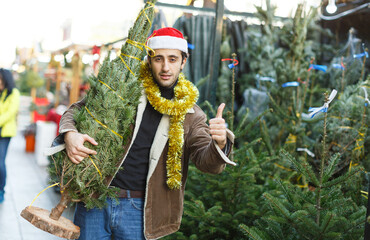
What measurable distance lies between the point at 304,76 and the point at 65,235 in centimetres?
419

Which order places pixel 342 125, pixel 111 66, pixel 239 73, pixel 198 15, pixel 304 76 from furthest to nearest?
pixel 239 73
pixel 198 15
pixel 304 76
pixel 342 125
pixel 111 66

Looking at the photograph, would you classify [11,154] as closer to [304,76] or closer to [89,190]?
[304,76]

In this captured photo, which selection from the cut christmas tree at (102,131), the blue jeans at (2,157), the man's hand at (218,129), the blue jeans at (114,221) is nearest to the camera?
the man's hand at (218,129)

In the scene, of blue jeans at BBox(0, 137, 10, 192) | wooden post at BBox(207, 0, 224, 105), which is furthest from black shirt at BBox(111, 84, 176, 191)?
blue jeans at BBox(0, 137, 10, 192)

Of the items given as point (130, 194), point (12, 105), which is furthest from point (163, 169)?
point (12, 105)

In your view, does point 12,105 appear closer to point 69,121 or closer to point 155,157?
point 69,121

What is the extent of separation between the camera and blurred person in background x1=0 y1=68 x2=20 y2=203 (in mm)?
6426

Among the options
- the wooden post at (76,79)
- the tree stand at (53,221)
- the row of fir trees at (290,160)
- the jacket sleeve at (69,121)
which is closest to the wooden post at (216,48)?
the row of fir trees at (290,160)

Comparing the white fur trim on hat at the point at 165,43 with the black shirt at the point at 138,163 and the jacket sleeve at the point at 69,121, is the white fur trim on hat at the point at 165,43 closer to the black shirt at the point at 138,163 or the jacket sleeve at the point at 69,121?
the black shirt at the point at 138,163

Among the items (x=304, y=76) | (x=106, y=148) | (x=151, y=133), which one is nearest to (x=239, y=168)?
(x=151, y=133)

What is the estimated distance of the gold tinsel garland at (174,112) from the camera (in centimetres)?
257

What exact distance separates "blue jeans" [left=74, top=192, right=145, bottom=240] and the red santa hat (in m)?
0.99

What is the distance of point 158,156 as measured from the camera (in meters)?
2.58

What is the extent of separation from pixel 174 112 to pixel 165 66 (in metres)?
0.30
